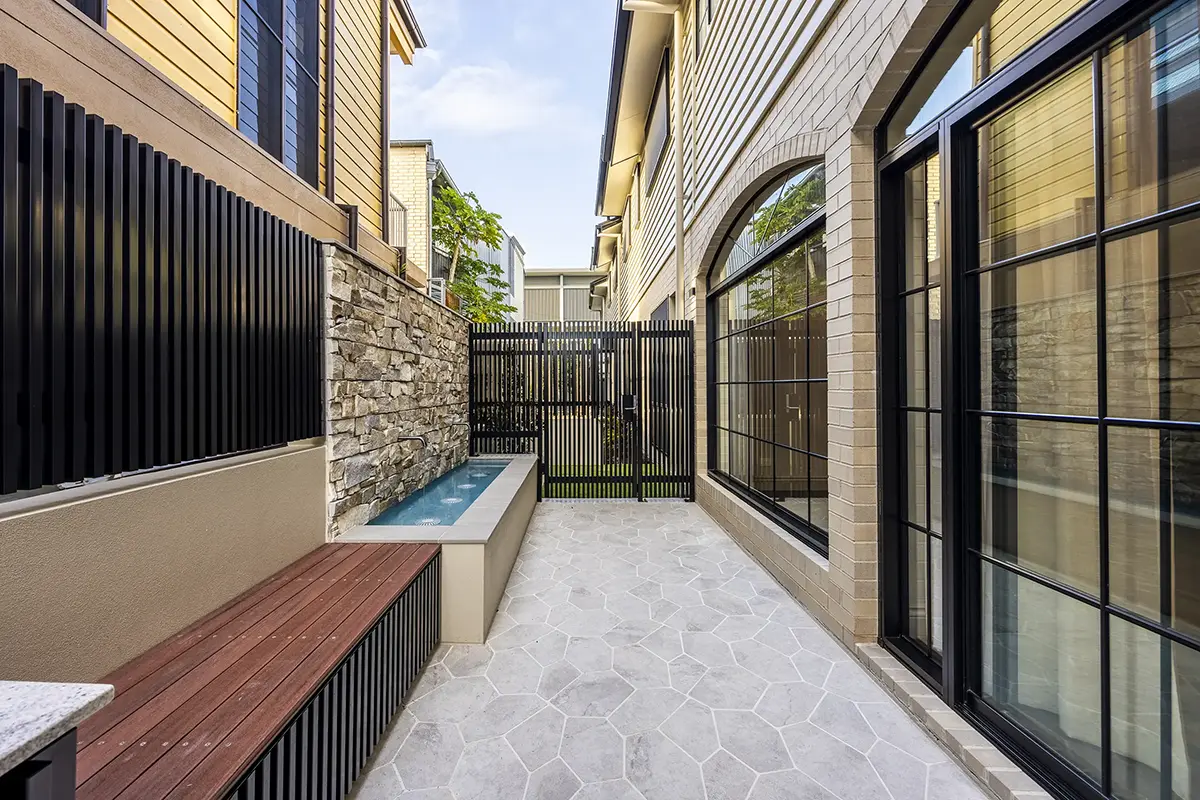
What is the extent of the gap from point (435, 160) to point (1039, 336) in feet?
36.7

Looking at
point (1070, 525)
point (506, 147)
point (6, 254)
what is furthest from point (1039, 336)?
point (506, 147)

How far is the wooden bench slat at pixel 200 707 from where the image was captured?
3.62 ft

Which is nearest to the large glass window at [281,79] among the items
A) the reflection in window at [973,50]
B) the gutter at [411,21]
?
the gutter at [411,21]

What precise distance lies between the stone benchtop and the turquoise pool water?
249 centimetres

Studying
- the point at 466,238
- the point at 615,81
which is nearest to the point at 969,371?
the point at 615,81

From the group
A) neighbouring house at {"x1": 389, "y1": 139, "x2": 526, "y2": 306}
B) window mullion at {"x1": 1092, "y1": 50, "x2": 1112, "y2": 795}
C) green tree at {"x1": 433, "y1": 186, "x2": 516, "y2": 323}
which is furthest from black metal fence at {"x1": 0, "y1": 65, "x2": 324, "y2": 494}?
green tree at {"x1": 433, "y1": 186, "x2": 516, "y2": 323}

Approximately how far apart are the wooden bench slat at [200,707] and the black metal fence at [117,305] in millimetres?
728

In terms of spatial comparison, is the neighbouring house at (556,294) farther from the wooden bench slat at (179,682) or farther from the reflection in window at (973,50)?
the wooden bench slat at (179,682)

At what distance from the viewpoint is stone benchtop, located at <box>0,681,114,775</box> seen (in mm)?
626

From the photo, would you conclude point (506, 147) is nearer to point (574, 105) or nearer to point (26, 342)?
point (574, 105)

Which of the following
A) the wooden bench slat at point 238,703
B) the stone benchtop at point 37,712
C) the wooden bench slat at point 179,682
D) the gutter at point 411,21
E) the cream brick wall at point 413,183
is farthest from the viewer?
the cream brick wall at point 413,183

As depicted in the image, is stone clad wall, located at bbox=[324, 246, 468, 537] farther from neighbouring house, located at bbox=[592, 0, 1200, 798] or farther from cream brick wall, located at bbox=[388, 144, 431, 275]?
cream brick wall, located at bbox=[388, 144, 431, 275]

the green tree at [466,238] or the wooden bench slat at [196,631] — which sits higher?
the green tree at [466,238]

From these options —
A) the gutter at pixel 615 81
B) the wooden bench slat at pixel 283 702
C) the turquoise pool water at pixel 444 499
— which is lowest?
the wooden bench slat at pixel 283 702
